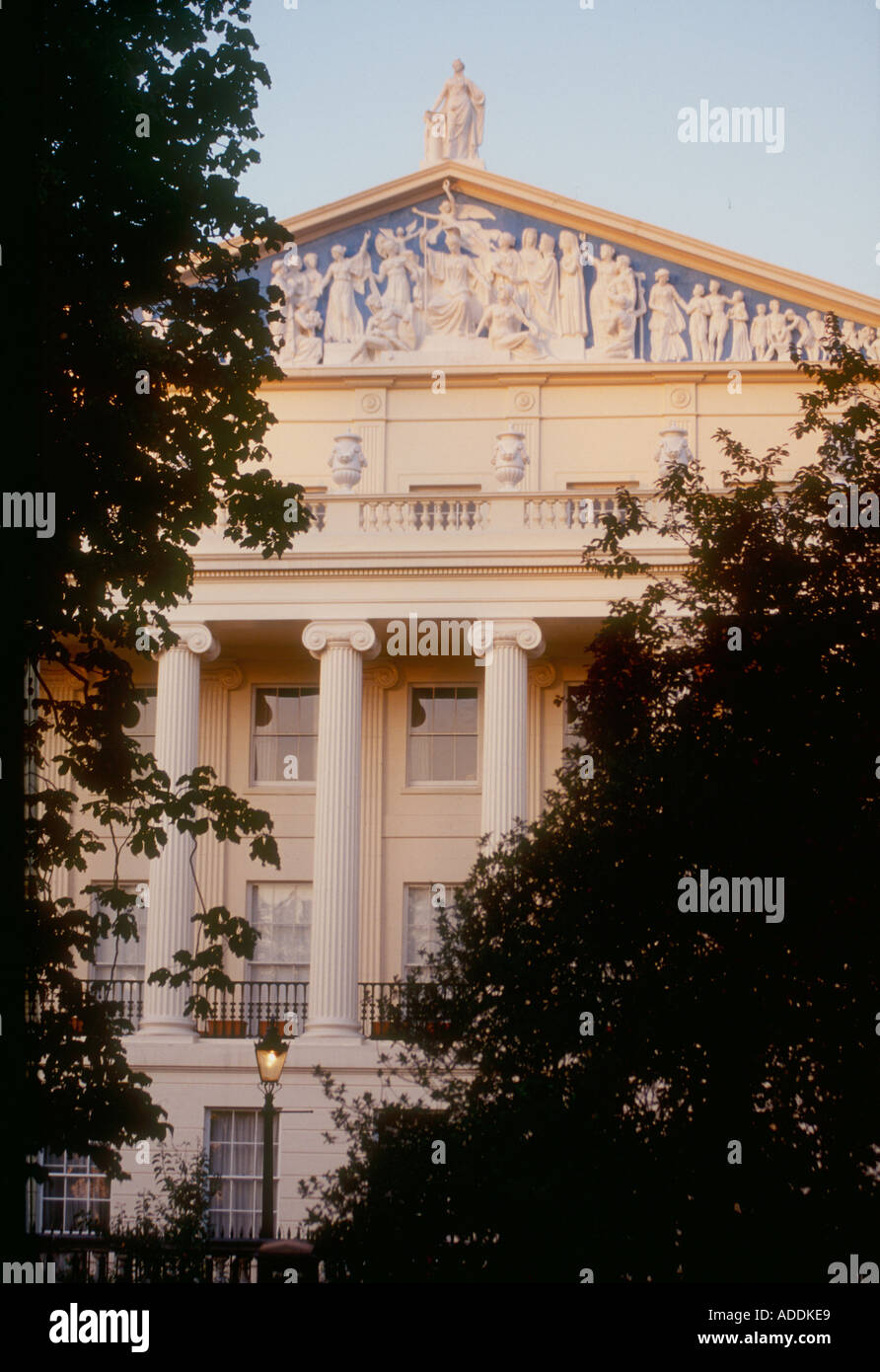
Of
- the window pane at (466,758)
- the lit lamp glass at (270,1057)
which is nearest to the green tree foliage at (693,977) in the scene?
the lit lamp glass at (270,1057)

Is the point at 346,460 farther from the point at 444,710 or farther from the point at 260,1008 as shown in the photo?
the point at 260,1008

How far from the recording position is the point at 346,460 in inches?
1251

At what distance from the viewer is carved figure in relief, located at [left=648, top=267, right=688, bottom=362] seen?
112ft

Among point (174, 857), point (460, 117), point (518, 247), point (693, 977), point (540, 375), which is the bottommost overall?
point (693, 977)

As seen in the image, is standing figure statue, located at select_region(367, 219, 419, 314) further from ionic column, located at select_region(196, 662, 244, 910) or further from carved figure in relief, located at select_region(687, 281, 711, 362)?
ionic column, located at select_region(196, 662, 244, 910)

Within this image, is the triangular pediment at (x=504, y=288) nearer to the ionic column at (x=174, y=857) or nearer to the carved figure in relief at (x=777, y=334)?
the carved figure in relief at (x=777, y=334)

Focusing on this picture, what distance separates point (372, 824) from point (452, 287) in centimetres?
1015

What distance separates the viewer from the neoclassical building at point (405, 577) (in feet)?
98.5

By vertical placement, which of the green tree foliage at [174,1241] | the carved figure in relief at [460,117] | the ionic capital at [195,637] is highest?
the carved figure in relief at [460,117]

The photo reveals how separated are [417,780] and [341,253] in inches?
394

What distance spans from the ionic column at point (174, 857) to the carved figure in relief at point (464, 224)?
9.22m

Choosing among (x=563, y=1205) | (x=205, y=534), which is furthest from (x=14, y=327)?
(x=205, y=534)

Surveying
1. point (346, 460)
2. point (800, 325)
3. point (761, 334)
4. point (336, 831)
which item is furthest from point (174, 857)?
point (800, 325)
